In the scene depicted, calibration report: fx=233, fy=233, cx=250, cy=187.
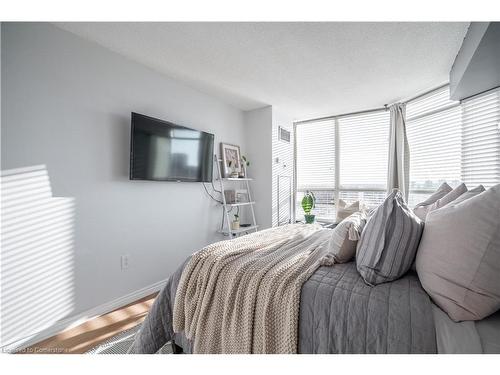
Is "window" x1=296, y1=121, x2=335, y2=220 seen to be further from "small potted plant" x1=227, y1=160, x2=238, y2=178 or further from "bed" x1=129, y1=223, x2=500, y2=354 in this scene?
"bed" x1=129, y1=223, x2=500, y2=354

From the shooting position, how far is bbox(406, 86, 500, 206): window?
85.7 inches

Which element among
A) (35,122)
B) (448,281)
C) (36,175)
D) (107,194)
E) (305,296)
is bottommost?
(305,296)

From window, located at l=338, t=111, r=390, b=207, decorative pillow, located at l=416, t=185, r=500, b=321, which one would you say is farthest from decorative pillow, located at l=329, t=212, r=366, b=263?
window, located at l=338, t=111, r=390, b=207

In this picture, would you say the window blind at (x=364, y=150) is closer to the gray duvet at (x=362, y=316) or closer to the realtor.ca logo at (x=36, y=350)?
the gray duvet at (x=362, y=316)

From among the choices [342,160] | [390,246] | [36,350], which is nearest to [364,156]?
[342,160]

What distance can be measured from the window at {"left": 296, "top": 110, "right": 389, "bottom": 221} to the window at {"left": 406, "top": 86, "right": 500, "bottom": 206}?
1.52 feet

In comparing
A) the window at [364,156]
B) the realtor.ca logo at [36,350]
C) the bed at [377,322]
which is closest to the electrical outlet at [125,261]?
the realtor.ca logo at [36,350]

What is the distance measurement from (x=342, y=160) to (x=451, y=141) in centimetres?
149

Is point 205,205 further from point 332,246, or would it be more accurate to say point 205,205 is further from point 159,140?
point 332,246

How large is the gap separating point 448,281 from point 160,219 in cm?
246

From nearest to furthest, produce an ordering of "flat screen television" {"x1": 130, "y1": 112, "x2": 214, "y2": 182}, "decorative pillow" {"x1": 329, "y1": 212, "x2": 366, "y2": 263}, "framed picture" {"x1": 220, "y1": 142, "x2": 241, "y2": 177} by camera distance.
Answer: "decorative pillow" {"x1": 329, "y1": 212, "x2": 366, "y2": 263} < "flat screen television" {"x1": 130, "y1": 112, "x2": 214, "y2": 182} < "framed picture" {"x1": 220, "y1": 142, "x2": 241, "y2": 177}

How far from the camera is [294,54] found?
7.09 feet
